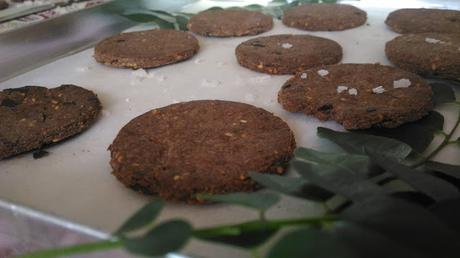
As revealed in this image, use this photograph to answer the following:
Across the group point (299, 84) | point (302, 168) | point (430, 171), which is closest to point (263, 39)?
point (299, 84)

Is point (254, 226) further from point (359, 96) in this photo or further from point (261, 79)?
point (261, 79)

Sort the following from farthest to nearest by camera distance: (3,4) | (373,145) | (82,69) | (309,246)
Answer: (3,4)
(82,69)
(373,145)
(309,246)

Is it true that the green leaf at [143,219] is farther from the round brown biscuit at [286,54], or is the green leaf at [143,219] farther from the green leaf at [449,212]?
the round brown biscuit at [286,54]

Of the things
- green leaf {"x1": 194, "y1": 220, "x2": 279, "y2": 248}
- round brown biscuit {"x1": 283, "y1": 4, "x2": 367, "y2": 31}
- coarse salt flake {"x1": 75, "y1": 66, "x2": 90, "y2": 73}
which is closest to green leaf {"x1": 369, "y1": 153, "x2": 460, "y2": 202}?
green leaf {"x1": 194, "y1": 220, "x2": 279, "y2": 248}

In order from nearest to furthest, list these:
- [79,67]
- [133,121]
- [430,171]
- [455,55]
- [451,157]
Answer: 1. [430,171]
2. [451,157]
3. [133,121]
4. [455,55]
5. [79,67]

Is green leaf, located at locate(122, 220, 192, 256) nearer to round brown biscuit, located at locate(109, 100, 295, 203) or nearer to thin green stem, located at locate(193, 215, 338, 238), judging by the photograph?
thin green stem, located at locate(193, 215, 338, 238)

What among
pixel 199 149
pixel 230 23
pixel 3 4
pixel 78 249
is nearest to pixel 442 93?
pixel 199 149

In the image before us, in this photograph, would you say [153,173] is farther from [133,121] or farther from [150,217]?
[150,217]
